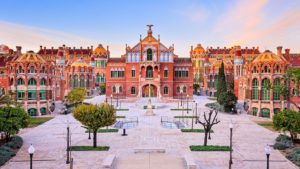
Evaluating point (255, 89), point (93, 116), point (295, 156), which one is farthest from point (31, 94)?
point (295, 156)

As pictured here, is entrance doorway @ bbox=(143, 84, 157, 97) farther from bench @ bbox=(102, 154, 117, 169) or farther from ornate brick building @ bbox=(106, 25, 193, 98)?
bench @ bbox=(102, 154, 117, 169)

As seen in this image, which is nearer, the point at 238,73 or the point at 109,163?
the point at 109,163

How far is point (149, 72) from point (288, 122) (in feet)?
151

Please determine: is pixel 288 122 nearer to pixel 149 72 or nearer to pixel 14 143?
pixel 14 143

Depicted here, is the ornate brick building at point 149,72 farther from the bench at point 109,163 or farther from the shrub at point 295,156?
the bench at point 109,163

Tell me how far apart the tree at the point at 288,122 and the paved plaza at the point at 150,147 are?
7.15 ft

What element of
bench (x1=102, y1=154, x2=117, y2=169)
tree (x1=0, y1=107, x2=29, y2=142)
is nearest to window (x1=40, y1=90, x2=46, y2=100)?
tree (x1=0, y1=107, x2=29, y2=142)

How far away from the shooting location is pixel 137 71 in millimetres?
70062

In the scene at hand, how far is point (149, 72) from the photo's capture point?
7012 cm

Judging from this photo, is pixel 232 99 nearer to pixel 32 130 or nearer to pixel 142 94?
pixel 142 94

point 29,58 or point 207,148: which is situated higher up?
point 29,58

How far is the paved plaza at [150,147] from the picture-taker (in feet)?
68.5

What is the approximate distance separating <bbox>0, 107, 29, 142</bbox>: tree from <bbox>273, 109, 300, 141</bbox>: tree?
24.2m

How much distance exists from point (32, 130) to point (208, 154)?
21981mm
